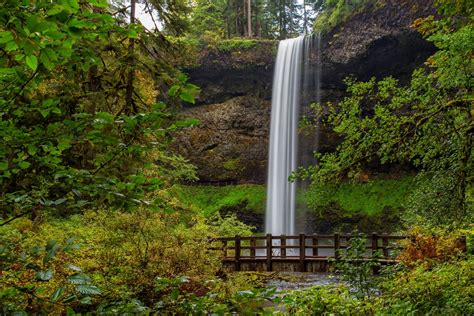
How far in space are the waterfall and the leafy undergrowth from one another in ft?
4.41

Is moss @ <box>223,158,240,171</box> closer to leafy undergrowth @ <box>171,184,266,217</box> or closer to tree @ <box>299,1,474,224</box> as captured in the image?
leafy undergrowth @ <box>171,184,266,217</box>

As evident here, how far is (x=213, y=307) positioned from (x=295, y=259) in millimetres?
14802

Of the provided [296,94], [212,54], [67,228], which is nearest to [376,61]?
[296,94]

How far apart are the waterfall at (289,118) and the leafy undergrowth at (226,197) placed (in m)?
1.34

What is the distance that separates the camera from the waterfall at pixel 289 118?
2978 cm

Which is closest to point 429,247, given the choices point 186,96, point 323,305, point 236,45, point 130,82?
point 323,305

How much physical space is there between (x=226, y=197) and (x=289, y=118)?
7.79 m

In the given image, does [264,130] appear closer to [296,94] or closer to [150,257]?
[296,94]

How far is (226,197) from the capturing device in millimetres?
32406

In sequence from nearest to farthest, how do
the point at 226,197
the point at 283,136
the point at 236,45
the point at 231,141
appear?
→ the point at 283,136, the point at 226,197, the point at 236,45, the point at 231,141

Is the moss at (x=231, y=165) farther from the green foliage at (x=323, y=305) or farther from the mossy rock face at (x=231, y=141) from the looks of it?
the green foliage at (x=323, y=305)

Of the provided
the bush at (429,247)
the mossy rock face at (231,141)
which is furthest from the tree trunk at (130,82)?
the mossy rock face at (231,141)

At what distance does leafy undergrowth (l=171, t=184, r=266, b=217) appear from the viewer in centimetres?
3111

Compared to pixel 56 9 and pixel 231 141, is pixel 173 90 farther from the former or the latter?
pixel 231 141
